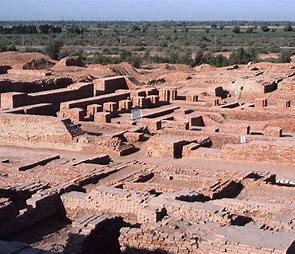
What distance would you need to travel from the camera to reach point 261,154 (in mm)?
15469

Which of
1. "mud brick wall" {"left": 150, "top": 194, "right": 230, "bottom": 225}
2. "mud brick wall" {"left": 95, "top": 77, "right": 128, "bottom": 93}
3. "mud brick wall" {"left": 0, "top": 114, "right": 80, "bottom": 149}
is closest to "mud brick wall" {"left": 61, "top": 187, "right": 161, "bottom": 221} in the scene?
"mud brick wall" {"left": 150, "top": 194, "right": 230, "bottom": 225}

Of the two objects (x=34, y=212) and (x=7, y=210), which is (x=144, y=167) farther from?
(x=7, y=210)

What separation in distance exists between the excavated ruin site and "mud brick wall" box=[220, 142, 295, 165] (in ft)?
0.08

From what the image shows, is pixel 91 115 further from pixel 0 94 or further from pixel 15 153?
pixel 15 153

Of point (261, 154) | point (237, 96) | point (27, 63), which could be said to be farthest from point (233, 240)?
point (27, 63)

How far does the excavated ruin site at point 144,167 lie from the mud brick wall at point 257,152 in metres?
0.02

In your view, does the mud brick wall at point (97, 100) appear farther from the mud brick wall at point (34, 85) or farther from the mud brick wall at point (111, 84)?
the mud brick wall at point (34, 85)

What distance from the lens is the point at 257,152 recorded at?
15.5 meters

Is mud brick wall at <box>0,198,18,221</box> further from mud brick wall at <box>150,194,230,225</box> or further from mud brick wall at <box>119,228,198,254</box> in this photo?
mud brick wall at <box>119,228,198,254</box>

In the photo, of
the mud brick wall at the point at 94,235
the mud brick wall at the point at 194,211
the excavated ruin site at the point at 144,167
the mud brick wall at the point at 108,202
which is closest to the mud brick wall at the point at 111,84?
the excavated ruin site at the point at 144,167

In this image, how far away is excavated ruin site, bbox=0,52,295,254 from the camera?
8.66m

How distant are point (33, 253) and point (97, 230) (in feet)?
5.76

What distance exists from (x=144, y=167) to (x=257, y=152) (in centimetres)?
319

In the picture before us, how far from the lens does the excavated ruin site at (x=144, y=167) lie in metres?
8.66
